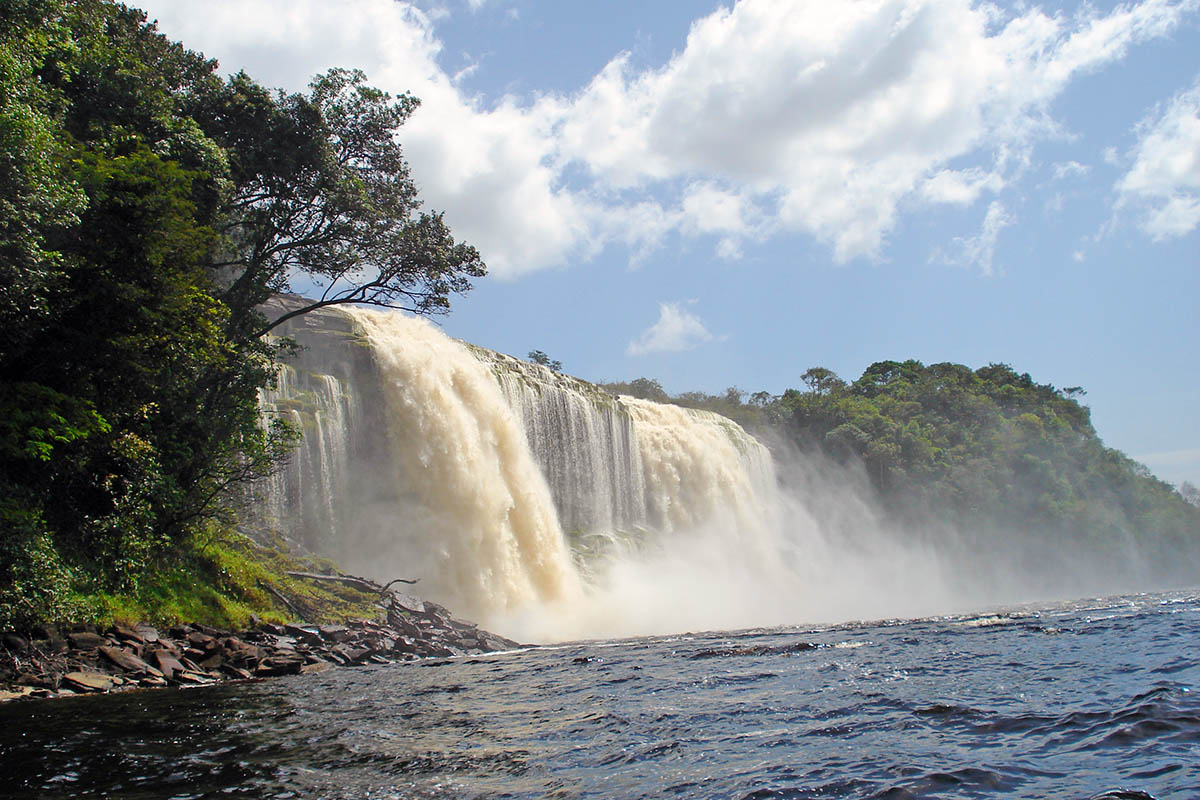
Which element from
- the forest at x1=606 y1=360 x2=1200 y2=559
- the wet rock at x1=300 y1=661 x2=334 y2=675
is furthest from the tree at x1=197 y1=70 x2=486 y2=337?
the forest at x1=606 y1=360 x2=1200 y2=559

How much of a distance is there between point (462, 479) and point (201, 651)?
1285cm

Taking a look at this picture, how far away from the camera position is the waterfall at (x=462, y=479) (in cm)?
2478

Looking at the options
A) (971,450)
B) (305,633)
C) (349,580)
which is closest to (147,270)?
(305,633)

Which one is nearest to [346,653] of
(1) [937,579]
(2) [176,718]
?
(2) [176,718]

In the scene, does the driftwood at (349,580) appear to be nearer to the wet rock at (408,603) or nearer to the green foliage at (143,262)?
the wet rock at (408,603)

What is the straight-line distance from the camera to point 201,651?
13719 mm

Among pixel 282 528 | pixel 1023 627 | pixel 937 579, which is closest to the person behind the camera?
pixel 1023 627

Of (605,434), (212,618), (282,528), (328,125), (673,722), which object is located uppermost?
(328,125)

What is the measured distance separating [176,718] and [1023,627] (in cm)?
1621

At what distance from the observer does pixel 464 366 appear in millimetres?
28688

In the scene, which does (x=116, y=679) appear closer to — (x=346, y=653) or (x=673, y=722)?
(x=346, y=653)

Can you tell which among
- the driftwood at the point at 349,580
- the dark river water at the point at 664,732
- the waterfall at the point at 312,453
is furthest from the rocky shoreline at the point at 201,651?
the waterfall at the point at 312,453

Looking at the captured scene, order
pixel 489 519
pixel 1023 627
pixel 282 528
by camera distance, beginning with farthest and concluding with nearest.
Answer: pixel 489 519 → pixel 282 528 → pixel 1023 627

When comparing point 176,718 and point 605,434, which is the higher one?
point 605,434
